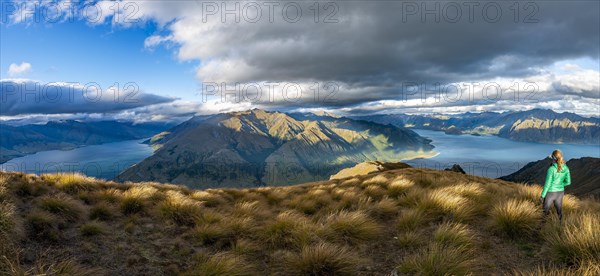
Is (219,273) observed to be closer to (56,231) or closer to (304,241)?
(304,241)

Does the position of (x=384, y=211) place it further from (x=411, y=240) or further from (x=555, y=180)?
(x=555, y=180)

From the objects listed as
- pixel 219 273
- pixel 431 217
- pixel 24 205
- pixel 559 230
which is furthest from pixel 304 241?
pixel 24 205

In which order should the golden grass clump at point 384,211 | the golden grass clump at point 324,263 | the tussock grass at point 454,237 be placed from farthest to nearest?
1. the golden grass clump at point 384,211
2. the tussock grass at point 454,237
3. the golden grass clump at point 324,263

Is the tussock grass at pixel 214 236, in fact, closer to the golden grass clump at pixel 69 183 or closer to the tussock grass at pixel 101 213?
the tussock grass at pixel 101 213

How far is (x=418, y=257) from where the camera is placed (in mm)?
6879

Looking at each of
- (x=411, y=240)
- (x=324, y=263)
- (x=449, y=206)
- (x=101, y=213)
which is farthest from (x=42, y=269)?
(x=449, y=206)

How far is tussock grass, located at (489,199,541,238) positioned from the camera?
888cm

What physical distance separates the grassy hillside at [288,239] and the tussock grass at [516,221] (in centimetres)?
3

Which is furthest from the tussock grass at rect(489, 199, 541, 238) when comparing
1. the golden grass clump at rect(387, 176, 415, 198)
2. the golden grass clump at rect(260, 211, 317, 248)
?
the golden grass clump at rect(387, 176, 415, 198)

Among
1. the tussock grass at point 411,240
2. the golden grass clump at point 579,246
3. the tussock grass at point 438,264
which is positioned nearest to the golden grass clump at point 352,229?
the tussock grass at point 411,240

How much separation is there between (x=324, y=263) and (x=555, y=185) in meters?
8.97

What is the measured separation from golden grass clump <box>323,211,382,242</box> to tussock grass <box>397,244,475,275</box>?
239 cm

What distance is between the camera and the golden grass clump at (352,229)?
934cm

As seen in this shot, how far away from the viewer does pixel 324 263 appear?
23.1ft
